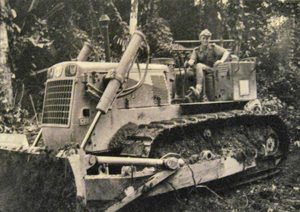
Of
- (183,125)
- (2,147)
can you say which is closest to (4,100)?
(2,147)

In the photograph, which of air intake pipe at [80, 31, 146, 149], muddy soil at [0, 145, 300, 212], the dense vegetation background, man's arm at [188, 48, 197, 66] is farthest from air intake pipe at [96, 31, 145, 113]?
the dense vegetation background

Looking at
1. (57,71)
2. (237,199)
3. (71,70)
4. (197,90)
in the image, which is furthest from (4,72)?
(237,199)

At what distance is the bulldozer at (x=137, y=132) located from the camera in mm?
4875

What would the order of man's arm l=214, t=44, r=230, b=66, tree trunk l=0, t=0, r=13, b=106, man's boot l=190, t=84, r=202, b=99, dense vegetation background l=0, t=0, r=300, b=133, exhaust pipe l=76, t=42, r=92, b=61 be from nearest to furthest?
exhaust pipe l=76, t=42, r=92, b=61
man's boot l=190, t=84, r=202, b=99
man's arm l=214, t=44, r=230, b=66
tree trunk l=0, t=0, r=13, b=106
dense vegetation background l=0, t=0, r=300, b=133

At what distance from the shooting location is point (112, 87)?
5.26 metres

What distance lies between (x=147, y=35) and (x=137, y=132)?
8.72 m

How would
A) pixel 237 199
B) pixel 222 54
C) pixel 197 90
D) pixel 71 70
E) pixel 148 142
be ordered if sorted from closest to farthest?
pixel 148 142
pixel 71 70
pixel 237 199
pixel 197 90
pixel 222 54

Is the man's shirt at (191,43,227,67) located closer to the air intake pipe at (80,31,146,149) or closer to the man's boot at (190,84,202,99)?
the man's boot at (190,84,202,99)

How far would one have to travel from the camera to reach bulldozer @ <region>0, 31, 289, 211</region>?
4875 mm

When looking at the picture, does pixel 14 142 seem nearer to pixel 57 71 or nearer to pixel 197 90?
pixel 57 71

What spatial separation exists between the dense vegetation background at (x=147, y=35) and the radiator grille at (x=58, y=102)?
4354 millimetres

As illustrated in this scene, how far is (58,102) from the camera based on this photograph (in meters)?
5.64

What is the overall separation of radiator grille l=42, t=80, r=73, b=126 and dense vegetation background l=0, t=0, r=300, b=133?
14.3 ft

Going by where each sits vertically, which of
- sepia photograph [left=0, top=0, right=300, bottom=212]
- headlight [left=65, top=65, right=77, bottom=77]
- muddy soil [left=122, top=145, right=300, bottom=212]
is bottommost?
muddy soil [left=122, top=145, right=300, bottom=212]
